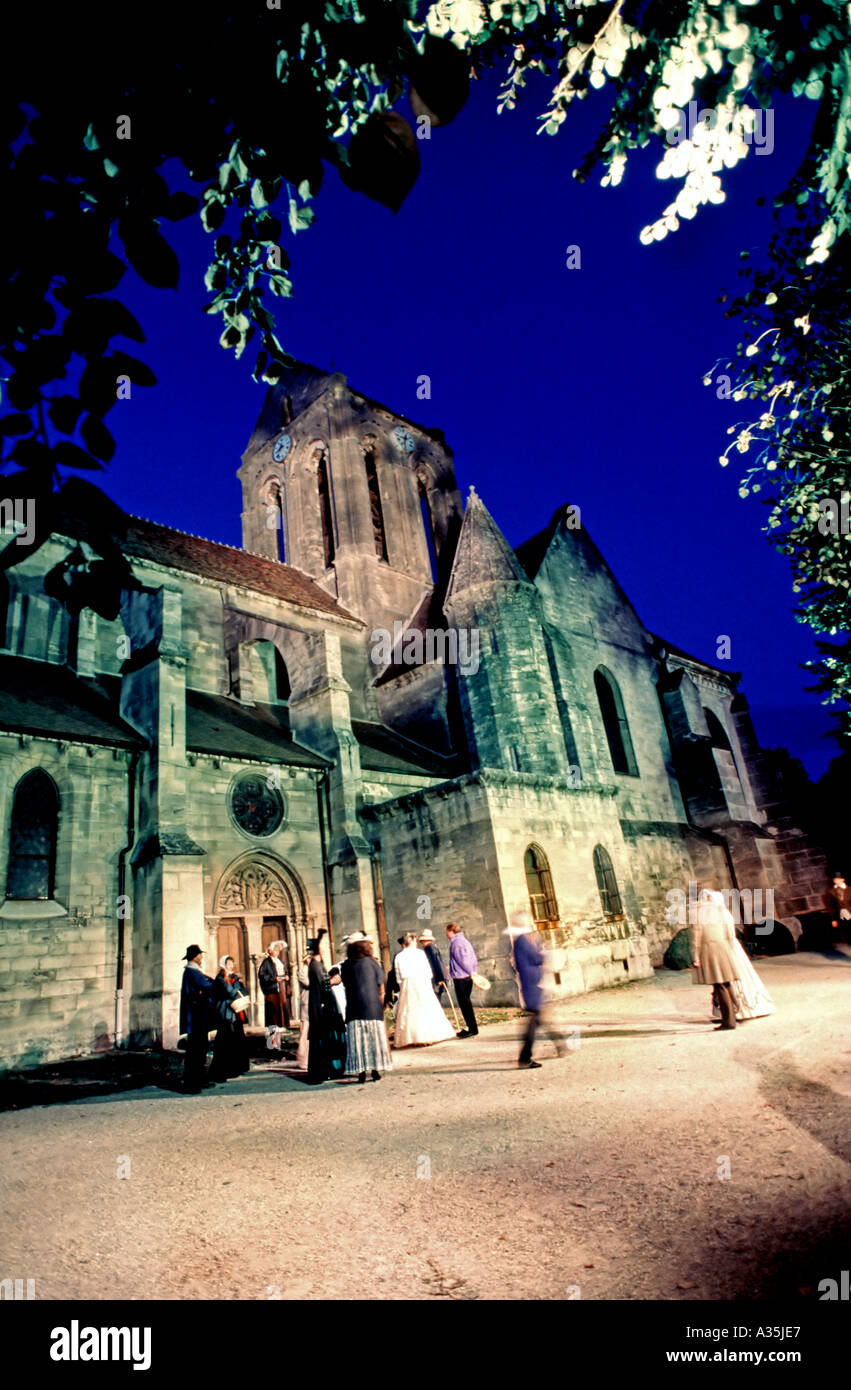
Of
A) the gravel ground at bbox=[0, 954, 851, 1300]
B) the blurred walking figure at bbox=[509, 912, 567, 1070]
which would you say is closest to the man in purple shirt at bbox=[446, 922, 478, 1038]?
the blurred walking figure at bbox=[509, 912, 567, 1070]

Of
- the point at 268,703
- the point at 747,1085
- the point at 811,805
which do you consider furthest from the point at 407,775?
the point at 811,805

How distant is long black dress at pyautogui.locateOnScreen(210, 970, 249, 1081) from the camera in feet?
29.5

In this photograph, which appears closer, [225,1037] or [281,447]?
[225,1037]

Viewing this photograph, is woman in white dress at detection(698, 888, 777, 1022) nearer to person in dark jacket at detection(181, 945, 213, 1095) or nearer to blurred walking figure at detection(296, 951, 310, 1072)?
blurred walking figure at detection(296, 951, 310, 1072)

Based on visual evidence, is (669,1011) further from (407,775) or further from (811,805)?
(811,805)

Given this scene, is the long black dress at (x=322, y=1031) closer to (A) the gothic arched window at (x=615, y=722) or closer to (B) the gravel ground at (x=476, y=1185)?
(B) the gravel ground at (x=476, y=1185)

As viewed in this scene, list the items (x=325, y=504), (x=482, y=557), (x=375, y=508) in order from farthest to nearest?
1. (x=375, y=508)
2. (x=325, y=504)
3. (x=482, y=557)

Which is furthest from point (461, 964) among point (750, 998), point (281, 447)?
point (281, 447)

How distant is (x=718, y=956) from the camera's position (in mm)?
7895

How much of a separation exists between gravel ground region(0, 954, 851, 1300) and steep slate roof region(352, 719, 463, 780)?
463 inches

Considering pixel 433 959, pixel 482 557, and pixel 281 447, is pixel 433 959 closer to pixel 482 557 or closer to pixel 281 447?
pixel 482 557

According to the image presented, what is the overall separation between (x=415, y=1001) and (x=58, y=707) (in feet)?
32.5

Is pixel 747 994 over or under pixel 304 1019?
under

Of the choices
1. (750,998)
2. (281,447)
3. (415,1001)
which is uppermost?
(281,447)
